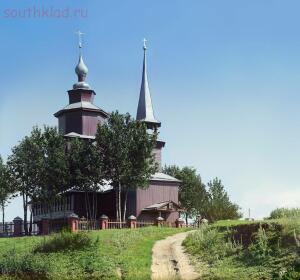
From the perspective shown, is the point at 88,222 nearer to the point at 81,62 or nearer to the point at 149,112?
the point at 149,112

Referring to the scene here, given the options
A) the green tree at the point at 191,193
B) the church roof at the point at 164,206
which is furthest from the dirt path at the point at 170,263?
the green tree at the point at 191,193

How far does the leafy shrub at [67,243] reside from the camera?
86.3 ft

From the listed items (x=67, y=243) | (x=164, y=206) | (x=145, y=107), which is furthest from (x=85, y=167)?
(x=67, y=243)

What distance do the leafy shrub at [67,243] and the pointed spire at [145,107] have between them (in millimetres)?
27740

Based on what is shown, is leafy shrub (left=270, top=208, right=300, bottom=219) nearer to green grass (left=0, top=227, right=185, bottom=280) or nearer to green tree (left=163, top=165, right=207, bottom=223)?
green grass (left=0, top=227, right=185, bottom=280)

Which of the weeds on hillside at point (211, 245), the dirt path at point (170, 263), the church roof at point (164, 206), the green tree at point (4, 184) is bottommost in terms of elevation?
the dirt path at point (170, 263)

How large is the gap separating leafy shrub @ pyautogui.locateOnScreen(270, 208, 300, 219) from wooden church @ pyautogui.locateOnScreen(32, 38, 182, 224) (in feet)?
58.5

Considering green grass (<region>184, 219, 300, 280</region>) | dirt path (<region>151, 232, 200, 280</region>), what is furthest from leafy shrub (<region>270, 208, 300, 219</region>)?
dirt path (<region>151, 232, 200, 280</region>)

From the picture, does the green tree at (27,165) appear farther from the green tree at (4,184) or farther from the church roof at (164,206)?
the church roof at (164,206)

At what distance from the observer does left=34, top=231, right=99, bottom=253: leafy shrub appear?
2631 cm

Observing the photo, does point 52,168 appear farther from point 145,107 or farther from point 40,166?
point 145,107

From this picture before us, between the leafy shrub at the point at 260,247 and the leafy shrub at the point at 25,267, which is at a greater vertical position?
the leafy shrub at the point at 260,247

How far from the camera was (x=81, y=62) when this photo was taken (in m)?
56.8

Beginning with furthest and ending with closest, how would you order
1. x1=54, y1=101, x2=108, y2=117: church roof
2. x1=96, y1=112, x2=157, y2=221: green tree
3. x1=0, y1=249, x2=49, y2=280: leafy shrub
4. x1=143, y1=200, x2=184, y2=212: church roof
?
x1=54, y1=101, x2=108, y2=117: church roof < x1=143, y1=200, x2=184, y2=212: church roof < x1=96, y1=112, x2=157, y2=221: green tree < x1=0, y1=249, x2=49, y2=280: leafy shrub
